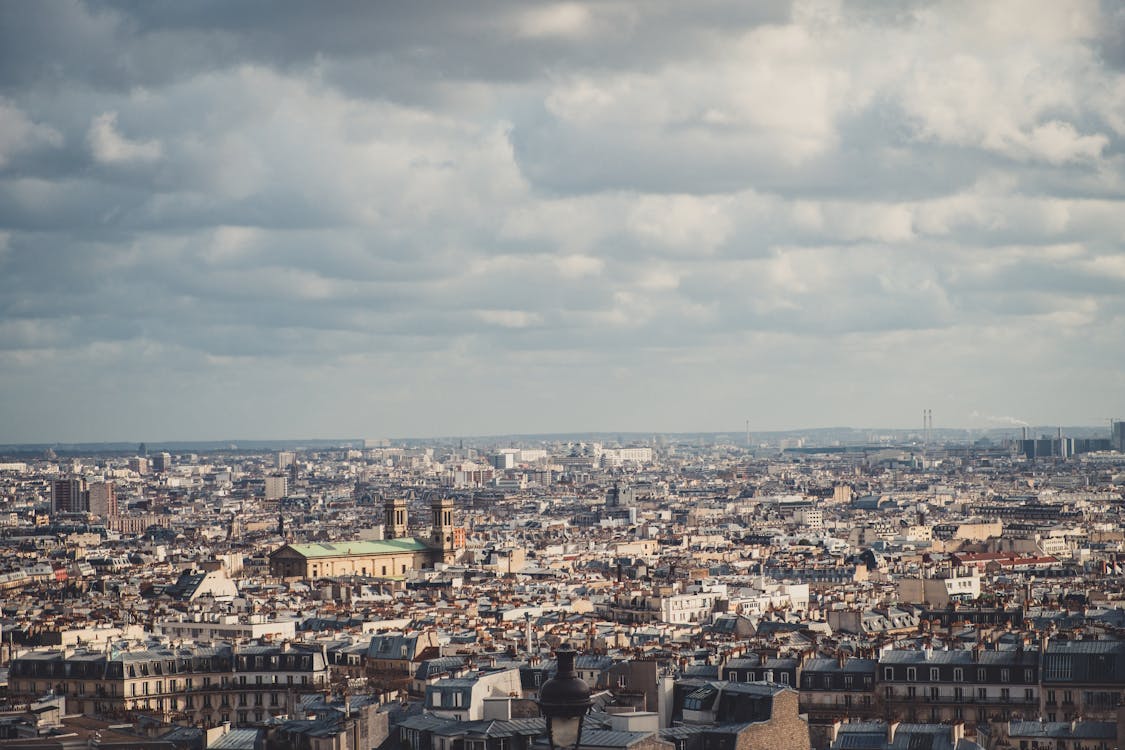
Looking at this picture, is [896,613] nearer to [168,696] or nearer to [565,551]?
[168,696]

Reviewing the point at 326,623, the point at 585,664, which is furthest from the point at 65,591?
the point at 585,664

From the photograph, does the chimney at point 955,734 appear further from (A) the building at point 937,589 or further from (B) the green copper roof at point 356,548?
(B) the green copper roof at point 356,548

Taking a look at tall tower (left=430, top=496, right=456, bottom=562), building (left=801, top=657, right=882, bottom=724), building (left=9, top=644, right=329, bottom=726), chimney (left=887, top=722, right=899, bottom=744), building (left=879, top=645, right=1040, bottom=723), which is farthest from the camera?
tall tower (left=430, top=496, right=456, bottom=562)

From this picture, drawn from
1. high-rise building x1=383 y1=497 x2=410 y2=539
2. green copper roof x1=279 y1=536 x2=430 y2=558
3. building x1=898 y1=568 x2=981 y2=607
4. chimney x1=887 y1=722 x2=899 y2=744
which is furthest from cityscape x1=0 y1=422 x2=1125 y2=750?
high-rise building x1=383 y1=497 x2=410 y2=539

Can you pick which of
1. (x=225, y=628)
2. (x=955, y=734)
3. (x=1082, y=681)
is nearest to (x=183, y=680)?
(x=225, y=628)

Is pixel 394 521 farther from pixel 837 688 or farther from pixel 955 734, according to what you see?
pixel 955 734

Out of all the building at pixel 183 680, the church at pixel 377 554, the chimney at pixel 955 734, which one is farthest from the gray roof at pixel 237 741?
the church at pixel 377 554

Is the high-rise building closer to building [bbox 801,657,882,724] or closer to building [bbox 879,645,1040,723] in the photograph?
building [bbox 801,657,882,724]
